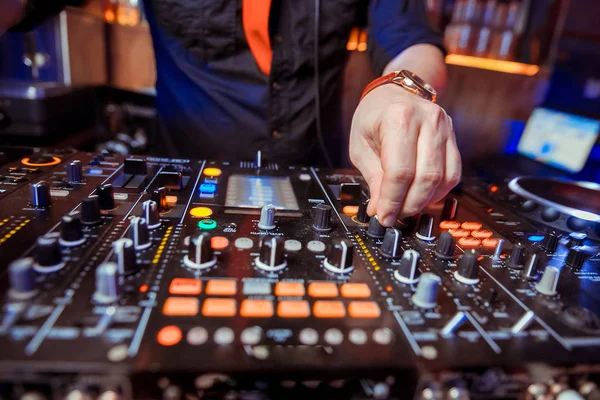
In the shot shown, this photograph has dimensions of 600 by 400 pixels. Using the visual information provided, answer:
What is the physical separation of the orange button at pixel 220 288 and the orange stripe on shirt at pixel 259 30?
2.90 ft

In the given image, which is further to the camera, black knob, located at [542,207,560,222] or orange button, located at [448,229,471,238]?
black knob, located at [542,207,560,222]

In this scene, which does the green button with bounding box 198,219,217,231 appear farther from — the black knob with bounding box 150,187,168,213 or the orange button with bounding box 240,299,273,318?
the orange button with bounding box 240,299,273,318

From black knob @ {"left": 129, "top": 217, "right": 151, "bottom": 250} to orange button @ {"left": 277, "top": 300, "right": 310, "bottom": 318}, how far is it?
0.22 metres

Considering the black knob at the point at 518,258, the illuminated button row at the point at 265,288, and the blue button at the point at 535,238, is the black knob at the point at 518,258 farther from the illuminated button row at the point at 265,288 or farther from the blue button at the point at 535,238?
the illuminated button row at the point at 265,288

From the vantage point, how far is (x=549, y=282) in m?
0.56

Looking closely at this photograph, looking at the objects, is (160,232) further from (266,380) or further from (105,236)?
(266,380)

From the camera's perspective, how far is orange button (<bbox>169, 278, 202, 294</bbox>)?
479 millimetres

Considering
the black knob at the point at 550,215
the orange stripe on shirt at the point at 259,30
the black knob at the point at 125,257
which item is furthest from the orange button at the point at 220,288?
the orange stripe on shirt at the point at 259,30

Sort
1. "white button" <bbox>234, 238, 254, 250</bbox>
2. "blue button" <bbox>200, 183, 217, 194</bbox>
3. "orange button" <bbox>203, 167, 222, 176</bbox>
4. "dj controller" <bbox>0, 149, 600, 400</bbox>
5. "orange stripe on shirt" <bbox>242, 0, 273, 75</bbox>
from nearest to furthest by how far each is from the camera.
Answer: "dj controller" <bbox>0, 149, 600, 400</bbox>, "white button" <bbox>234, 238, 254, 250</bbox>, "blue button" <bbox>200, 183, 217, 194</bbox>, "orange button" <bbox>203, 167, 222, 176</bbox>, "orange stripe on shirt" <bbox>242, 0, 273, 75</bbox>

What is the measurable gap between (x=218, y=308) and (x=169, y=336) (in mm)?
63

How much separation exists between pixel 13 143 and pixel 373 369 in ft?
4.36

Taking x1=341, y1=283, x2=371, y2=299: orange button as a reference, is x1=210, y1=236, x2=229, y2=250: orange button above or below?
above

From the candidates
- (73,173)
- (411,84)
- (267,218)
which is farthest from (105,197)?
(411,84)

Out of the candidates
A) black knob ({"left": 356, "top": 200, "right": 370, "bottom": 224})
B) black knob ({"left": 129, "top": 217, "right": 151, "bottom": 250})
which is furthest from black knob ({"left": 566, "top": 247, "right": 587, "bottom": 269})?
black knob ({"left": 129, "top": 217, "right": 151, "bottom": 250})
